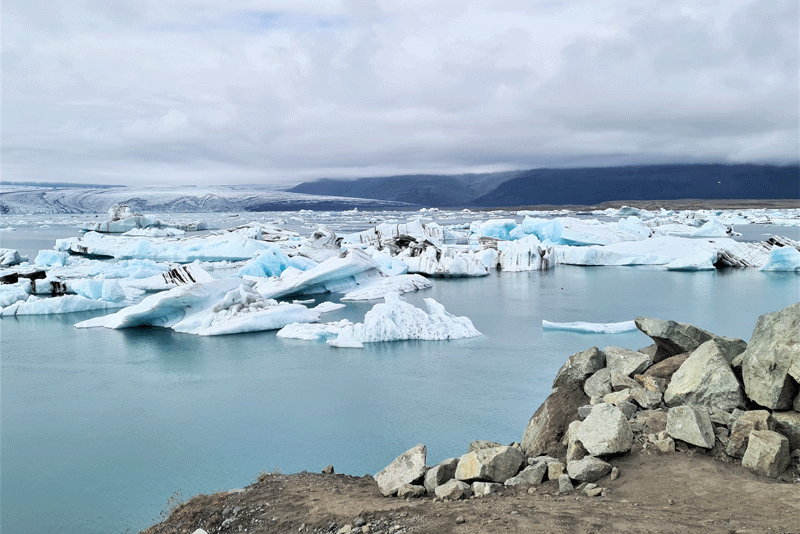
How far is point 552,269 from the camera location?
1608cm

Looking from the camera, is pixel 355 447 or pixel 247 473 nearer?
pixel 247 473

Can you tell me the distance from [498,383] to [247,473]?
9.14 feet

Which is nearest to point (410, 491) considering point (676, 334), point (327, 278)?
point (676, 334)

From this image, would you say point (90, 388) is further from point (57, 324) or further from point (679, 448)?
point (679, 448)

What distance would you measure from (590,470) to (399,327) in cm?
542

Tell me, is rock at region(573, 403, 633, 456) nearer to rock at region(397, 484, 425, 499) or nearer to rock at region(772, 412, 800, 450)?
rock at region(772, 412, 800, 450)

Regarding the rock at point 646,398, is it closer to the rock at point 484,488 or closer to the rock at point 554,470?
the rock at point 554,470

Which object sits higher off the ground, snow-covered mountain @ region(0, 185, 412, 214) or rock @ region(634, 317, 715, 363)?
snow-covered mountain @ region(0, 185, 412, 214)

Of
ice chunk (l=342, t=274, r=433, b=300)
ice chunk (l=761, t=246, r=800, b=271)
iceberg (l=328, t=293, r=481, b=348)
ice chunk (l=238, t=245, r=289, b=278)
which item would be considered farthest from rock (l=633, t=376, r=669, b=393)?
ice chunk (l=761, t=246, r=800, b=271)

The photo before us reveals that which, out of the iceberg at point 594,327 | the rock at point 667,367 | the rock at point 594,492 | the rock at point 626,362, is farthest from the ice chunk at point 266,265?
the rock at point 594,492

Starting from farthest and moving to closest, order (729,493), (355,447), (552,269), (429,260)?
(552,269) < (429,260) < (355,447) < (729,493)

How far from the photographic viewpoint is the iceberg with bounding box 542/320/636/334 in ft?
26.2

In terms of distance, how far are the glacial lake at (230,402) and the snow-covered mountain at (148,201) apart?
55.0m

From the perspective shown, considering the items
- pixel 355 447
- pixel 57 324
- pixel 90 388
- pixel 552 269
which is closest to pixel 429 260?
pixel 552 269
